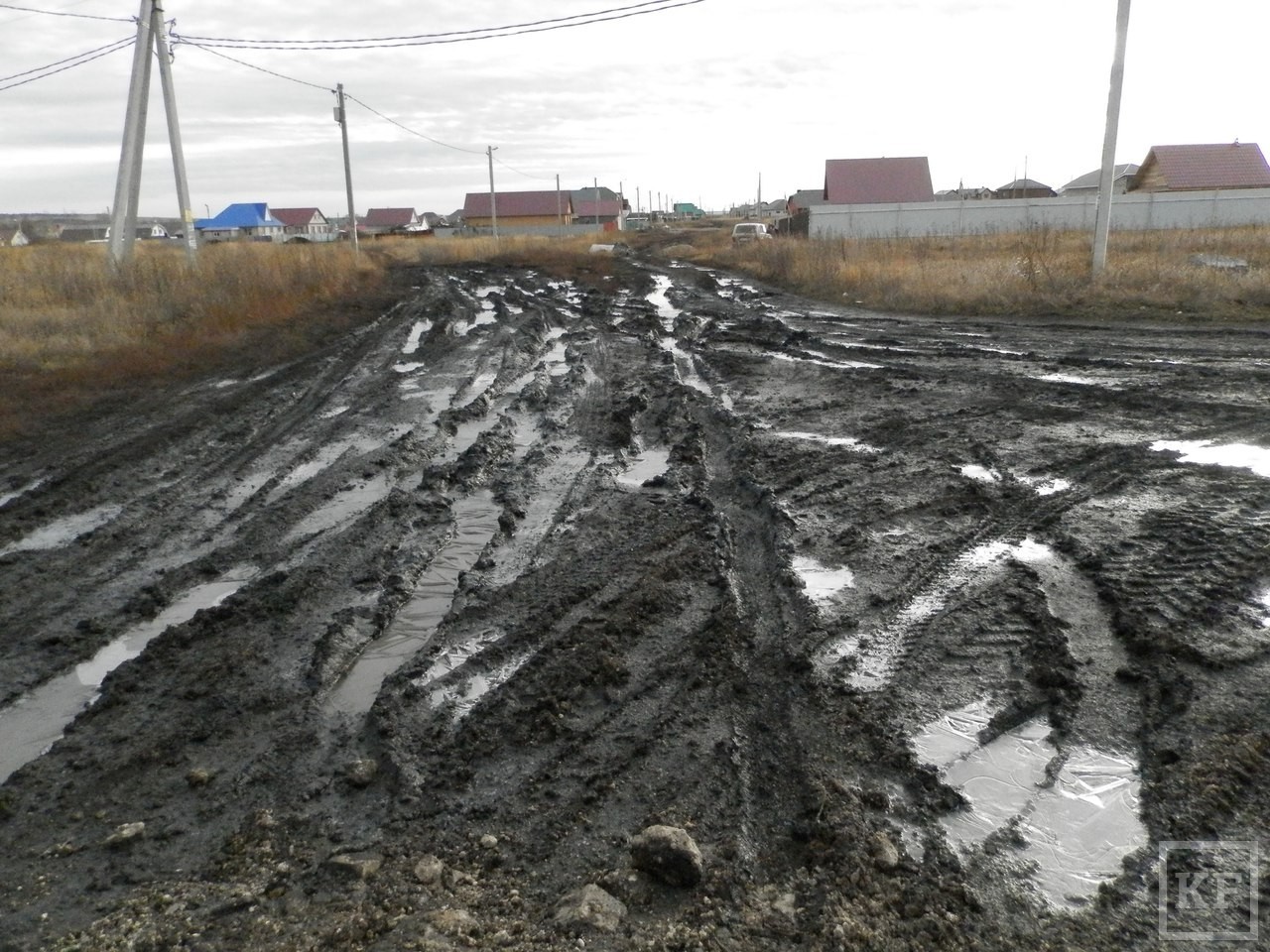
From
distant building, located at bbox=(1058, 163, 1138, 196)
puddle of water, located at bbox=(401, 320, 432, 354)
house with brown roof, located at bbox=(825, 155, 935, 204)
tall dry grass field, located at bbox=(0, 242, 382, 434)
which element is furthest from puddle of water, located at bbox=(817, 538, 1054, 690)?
distant building, located at bbox=(1058, 163, 1138, 196)

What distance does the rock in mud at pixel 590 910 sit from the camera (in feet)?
8.33

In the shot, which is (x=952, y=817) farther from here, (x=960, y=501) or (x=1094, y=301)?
(x=1094, y=301)

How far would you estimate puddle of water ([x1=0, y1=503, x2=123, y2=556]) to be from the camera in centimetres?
566

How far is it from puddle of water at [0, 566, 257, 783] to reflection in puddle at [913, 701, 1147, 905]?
356 cm

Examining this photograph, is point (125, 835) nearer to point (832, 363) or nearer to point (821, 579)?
point (821, 579)

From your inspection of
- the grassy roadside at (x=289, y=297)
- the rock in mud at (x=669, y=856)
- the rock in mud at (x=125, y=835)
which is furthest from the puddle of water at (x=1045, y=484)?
the grassy roadside at (x=289, y=297)

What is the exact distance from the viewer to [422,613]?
Result: 480cm

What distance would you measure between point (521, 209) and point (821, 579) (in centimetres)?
8665

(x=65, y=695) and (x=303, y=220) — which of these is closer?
(x=65, y=695)

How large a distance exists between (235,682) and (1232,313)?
51.4 feet

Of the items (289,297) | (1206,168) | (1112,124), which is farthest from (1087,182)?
(289,297)

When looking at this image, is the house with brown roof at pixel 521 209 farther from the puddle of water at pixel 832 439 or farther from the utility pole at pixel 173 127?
the puddle of water at pixel 832 439

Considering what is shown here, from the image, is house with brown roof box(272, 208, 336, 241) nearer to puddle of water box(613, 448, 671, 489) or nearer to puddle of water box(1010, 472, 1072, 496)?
puddle of water box(613, 448, 671, 489)

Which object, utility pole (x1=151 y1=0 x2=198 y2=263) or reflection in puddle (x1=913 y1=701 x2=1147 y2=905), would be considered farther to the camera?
utility pole (x1=151 y1=0 x2=198 y2=263)
